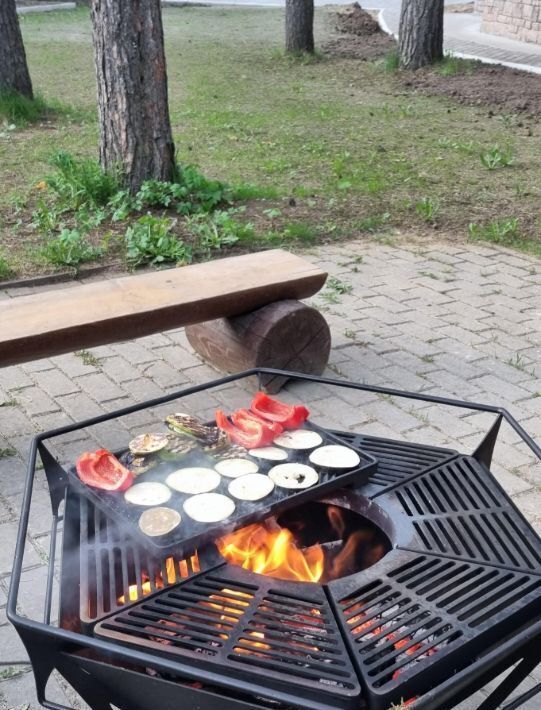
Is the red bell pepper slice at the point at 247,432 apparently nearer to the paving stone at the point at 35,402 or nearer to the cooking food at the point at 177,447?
the cooking food at the point at 177,447

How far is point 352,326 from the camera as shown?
530 cm

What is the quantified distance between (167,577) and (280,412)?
76 centimetres

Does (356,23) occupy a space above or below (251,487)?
below

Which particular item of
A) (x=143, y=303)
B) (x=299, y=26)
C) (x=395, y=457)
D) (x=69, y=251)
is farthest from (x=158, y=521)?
(x=299, y=26)

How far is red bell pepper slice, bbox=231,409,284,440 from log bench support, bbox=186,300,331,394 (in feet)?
5.58

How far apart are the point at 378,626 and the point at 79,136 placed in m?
8.66

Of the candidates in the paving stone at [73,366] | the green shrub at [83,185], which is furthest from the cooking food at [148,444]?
the green shrub at [83,185]

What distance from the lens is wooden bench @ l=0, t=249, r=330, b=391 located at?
3.78 meters

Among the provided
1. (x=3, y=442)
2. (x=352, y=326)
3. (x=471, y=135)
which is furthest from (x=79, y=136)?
(x=3, y=442)

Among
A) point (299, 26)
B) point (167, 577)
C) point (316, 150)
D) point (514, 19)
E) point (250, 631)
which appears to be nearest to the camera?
point (250, 631)

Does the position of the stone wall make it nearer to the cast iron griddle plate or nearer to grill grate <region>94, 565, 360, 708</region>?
the cast iron griddle plate

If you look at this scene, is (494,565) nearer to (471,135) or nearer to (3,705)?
(3,705)

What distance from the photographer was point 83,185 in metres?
6.94

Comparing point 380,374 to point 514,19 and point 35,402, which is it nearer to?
point 35,402
